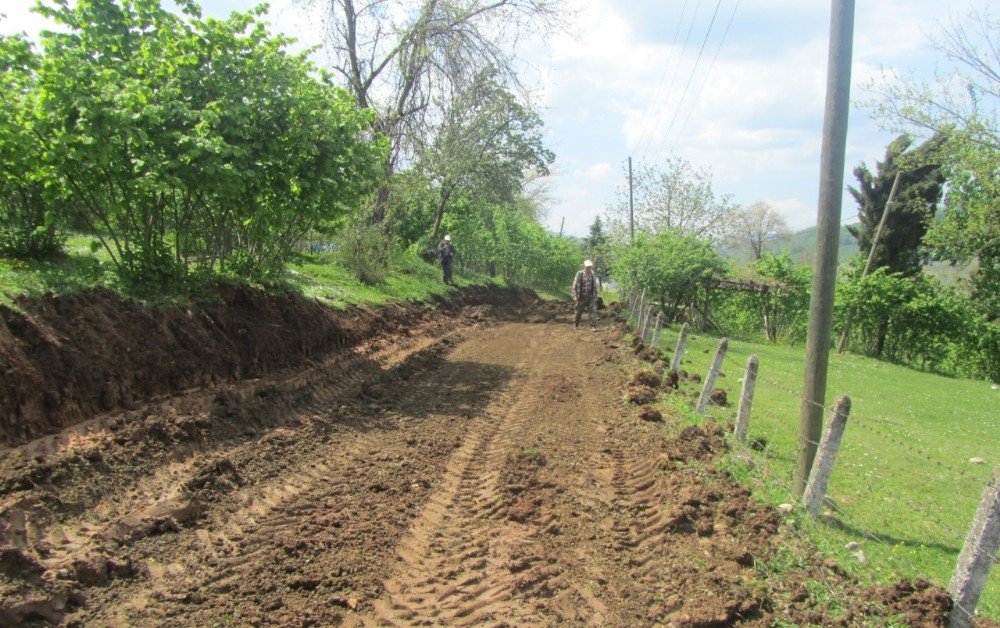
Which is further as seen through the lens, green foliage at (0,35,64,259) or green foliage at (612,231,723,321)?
green foliage at (612,231,723,321)

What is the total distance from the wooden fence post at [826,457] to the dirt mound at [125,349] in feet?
21.0

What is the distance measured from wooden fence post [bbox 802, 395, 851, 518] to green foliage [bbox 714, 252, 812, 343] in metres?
22.2

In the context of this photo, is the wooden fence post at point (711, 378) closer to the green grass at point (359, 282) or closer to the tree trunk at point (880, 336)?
the green grass at point (359, 282)

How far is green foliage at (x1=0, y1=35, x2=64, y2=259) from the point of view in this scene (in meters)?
6.20

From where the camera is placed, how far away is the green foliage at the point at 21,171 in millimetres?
6195

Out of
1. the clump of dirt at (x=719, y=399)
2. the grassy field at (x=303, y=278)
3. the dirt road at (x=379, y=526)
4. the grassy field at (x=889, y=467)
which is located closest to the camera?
the dirt road at (x=379, y=526)

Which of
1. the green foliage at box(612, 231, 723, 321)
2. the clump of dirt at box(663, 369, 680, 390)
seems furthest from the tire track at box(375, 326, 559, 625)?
the green foliage at box(612, 231, 723, 321)

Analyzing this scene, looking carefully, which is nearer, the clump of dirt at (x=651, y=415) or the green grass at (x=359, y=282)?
the clump of dirt at (x=651, y=415)

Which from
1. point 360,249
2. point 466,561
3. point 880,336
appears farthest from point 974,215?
point 466,561

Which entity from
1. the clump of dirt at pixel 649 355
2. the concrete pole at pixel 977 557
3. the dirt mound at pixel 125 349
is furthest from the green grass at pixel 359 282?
the concrete pole at pixel 977 557

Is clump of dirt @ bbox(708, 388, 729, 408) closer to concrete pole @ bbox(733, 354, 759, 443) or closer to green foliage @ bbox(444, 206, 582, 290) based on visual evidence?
concrete pole @ bbox(733, 354, 759, 443)

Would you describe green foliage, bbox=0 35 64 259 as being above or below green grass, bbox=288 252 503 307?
above

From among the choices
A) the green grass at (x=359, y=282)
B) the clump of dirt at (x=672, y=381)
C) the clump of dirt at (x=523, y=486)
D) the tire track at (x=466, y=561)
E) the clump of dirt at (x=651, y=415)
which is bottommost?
the tire track at (x=466, y=561)

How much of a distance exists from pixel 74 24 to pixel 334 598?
286 inches
